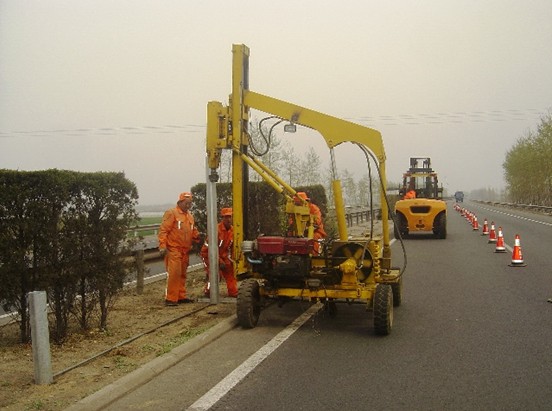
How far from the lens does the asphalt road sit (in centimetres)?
474

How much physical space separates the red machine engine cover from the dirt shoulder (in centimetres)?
122

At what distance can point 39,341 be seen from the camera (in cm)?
510

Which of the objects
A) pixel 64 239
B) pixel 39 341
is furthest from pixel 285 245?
pixel 39 341

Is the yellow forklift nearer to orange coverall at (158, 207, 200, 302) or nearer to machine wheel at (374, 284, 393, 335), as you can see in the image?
machine wheel at (374, 284, 393, 335)

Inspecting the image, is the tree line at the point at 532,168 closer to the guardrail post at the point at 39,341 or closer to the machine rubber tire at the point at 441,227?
the machine rubber tire at the point at 441,227

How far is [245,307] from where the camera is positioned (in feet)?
24.0

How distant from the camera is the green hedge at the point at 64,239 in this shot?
598 cm

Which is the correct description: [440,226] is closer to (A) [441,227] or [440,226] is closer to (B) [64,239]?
(A) [441,227]

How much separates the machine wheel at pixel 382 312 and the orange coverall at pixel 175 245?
11.3 ft

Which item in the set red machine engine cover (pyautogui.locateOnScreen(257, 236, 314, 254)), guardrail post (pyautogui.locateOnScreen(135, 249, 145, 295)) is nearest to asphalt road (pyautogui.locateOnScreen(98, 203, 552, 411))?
red machine engine cover (pyautogui.locateOnScreen(257, 236, 314, 254))

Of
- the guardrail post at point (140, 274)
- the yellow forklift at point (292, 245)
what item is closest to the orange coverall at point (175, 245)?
the yellow forklift at point (292, 245)

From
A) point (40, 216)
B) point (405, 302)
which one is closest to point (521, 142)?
point (405, 302)

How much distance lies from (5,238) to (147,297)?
14.1ft

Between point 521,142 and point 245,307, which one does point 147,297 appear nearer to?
point 245,307
